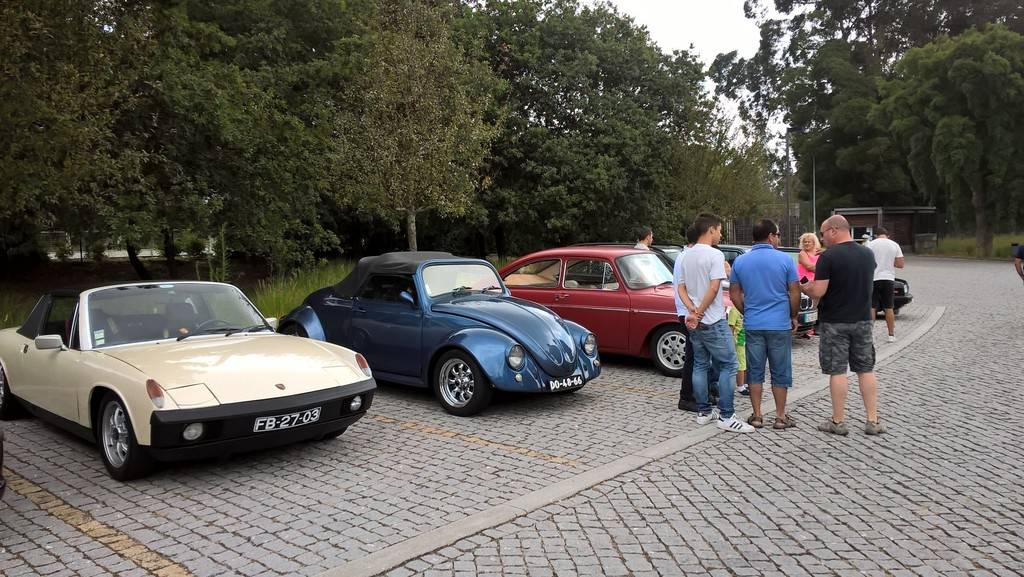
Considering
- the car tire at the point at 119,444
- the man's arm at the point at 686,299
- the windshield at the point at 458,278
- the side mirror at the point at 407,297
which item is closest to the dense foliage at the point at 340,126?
the side mirror at the point at 407,297

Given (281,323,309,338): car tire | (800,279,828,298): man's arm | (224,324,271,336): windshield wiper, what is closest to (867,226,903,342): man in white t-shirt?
(800,279,828,298): man's arm

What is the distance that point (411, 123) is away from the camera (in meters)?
16.3

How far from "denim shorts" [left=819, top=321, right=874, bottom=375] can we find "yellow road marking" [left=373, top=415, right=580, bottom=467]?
2469 mm

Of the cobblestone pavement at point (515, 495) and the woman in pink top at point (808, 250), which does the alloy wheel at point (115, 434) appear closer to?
the cobblestone pavement at point (515, 495)

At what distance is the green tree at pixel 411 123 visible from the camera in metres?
16.4

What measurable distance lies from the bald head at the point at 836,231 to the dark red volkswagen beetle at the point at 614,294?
9.31ft

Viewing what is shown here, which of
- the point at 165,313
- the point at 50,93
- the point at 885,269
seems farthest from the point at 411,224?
the point at 165,313

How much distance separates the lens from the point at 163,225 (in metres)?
16.0

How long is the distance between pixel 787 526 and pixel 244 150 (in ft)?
50.9

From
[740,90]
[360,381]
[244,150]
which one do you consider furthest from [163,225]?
[740,90]

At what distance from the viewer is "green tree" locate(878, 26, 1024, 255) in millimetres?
36406

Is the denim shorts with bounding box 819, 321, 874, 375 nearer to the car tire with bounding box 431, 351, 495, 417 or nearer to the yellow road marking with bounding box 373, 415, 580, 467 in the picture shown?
the yellow road marking with bounding box 373, 415, 580, 467

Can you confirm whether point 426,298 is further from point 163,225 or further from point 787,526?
point 163,225

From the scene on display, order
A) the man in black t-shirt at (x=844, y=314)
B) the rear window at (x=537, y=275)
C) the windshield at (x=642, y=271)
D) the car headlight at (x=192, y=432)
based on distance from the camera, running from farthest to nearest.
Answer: the rear window at (x=537, y=275), the windshield at (x=642, y=271), the man in black t-shirt at (x=844, y=314), the car headlight at (x=192, y=432)
